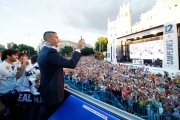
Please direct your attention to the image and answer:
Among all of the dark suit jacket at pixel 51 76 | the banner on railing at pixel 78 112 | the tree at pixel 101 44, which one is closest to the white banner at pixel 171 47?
the banner on railing at pixel 78 112

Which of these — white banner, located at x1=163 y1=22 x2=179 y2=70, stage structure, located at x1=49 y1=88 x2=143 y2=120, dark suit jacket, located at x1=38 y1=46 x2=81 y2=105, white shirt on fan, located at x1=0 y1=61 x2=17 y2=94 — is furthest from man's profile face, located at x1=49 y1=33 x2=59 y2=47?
white banner, located at x1=163 y1=22 x2=179 y2=70

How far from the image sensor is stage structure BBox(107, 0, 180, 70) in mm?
12648

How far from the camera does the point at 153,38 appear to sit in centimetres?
2430

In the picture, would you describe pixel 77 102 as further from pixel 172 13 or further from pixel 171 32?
pixel 172 13

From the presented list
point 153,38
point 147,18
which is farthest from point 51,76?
point 147,18

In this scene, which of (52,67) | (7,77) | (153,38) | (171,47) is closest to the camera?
(52,67)

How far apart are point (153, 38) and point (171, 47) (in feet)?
41.9

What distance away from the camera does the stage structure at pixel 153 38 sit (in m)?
12.6

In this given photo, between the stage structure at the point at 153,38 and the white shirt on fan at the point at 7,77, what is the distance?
13.6 m

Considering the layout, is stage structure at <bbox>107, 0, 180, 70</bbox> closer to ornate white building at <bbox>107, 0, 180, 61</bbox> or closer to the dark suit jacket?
ornate white building at <bbox>107, 0, 180, 61</bbox>

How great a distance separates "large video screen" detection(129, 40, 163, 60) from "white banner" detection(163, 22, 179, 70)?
23.3 feet

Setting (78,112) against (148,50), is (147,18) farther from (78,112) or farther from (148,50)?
(78,112)

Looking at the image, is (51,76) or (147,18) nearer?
(51,76)

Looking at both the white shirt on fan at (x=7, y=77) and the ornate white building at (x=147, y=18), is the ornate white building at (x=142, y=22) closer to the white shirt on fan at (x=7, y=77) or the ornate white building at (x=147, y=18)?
the ornate white building at (x=147, y=18)
